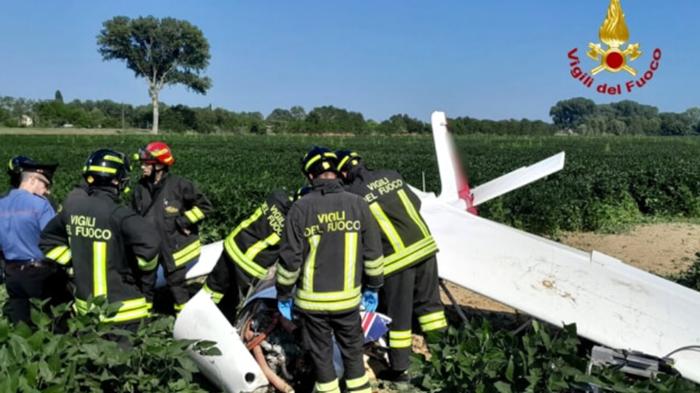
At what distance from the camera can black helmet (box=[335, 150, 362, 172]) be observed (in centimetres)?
456

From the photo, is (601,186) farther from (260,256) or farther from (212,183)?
(260,256)

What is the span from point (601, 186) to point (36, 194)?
12220 millimetres

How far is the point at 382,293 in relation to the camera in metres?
4.95

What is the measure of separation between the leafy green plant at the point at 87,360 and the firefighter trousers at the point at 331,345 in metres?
0.95

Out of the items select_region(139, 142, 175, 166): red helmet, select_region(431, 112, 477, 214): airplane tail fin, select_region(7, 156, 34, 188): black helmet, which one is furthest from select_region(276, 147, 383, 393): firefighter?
select_region(7, 156, 34, 188): black helmet

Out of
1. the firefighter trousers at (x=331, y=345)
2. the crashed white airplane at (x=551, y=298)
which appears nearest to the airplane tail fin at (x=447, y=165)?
the crashed white airplane at (x=551, y=298)

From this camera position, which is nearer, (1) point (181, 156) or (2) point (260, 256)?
(2) point (260, 256)

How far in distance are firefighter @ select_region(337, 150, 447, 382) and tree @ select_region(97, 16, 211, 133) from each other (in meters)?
70.5

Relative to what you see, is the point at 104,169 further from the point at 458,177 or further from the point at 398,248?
the point at 458,177

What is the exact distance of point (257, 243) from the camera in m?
4.78

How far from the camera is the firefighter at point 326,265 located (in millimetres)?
3939

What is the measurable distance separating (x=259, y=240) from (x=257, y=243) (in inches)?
1.1

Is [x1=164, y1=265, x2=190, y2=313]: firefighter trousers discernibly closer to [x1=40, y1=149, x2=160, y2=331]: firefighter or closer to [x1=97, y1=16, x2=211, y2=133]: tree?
[x1=40, y1=149, x2=160, y2=331]: firefighter

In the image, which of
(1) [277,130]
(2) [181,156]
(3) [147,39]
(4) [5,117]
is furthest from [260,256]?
(4) [5,117]
